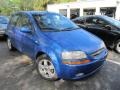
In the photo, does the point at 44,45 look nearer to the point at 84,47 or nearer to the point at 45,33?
the point at 45,33

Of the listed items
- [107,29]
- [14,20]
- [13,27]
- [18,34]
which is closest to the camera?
[18,34]

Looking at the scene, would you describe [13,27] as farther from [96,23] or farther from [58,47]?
[96,23]

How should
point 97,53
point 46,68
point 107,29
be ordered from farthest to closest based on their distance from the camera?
point 107,29, point 46,68, point 97,53

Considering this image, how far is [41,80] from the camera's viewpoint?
4453mm

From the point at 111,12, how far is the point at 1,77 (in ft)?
68.3

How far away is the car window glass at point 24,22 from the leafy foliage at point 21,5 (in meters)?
31.7

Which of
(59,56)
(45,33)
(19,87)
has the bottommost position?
(19,87)

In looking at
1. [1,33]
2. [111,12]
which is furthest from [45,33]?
[111,12]

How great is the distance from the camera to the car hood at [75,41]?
157 inches

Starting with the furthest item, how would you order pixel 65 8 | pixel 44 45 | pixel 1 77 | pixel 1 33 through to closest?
pixel 65 8 → pixel 1 33 → pixel 1 77 → pixel 44 45

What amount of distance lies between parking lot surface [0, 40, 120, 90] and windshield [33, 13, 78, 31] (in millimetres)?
1284

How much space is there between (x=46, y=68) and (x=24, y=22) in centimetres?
178

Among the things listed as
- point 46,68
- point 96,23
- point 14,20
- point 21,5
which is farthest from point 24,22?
point 21,5

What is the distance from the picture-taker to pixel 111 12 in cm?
2312
